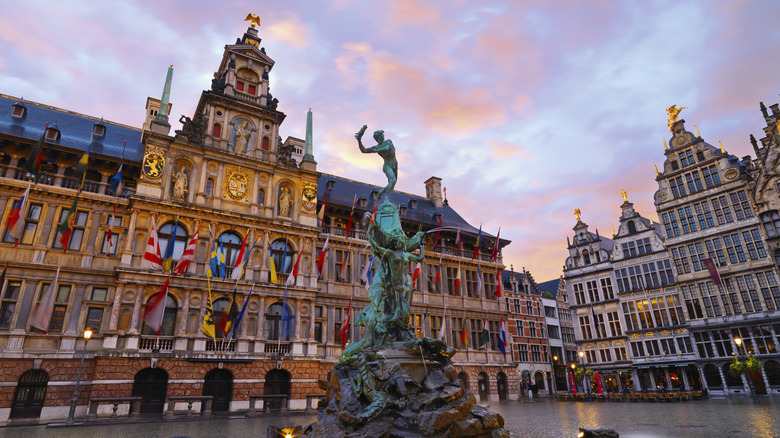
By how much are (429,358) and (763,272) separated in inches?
1378

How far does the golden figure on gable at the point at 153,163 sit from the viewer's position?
83.9 feet

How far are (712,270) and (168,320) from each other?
133ft

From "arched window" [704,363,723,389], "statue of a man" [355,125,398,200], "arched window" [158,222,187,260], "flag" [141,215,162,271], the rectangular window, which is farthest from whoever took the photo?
"arched window" [704,363,723,389]

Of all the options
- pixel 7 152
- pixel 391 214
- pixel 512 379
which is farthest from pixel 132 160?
pixel 512 379

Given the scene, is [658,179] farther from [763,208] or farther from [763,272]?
[763,272]

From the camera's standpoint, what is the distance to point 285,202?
2958 cm

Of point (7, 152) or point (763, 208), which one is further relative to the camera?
point (763, 208)

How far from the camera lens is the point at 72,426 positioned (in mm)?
17203

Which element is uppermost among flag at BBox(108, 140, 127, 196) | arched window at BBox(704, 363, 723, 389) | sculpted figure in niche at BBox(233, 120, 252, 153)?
sculpted figure in niche at BBox(233, 120, 252, 153)

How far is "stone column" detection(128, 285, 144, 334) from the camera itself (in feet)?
73.0

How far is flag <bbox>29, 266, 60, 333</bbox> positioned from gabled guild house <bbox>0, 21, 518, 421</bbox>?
83 millimetres

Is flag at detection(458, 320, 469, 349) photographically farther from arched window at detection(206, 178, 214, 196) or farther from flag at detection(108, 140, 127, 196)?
flag at detection(108, 140, 127, 196)

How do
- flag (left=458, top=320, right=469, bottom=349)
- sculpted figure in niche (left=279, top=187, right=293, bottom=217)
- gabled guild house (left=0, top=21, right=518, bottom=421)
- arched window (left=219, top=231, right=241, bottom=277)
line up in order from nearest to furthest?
gabled guild house (left=0, top=21, right=518, bottom=421) < arched window (left=219, top=231, right=241, bottom=277) < sculpted figure in niche (left=279, top=187, right=293, bottom=217) < flag (left=458, top=320, right=469, bottom=349)

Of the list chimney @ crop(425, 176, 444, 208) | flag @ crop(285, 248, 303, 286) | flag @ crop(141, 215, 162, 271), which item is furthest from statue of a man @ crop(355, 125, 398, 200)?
chimney @ crop(425, 176, 444, 208)
